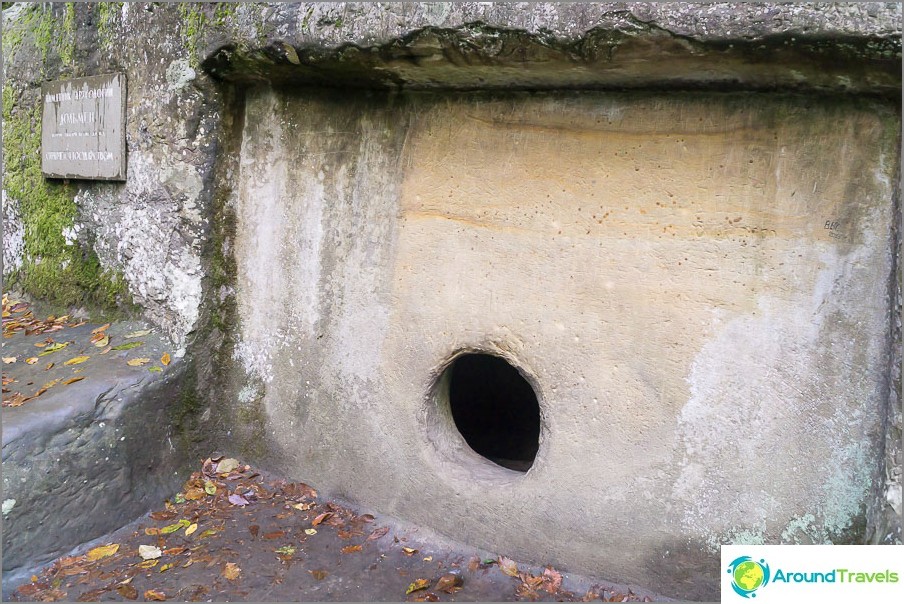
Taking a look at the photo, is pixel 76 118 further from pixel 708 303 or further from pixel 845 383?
pixel 845 383

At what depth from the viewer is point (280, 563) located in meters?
2.95

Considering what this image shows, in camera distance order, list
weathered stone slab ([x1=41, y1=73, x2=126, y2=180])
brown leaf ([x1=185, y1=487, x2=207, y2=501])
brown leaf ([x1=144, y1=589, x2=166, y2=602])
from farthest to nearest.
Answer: weathered stone slab ([x1=41, y1=73, x2=126, y2=180]), brown leaf ([x1=185, y1=487, x2=207, y2=501]), brown leaf ([x1=144, y1=589, x2=166, y2=602])

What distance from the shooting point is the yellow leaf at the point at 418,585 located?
2.82 meters

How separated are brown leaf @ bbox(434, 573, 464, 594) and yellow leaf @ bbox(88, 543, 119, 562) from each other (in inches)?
59.2

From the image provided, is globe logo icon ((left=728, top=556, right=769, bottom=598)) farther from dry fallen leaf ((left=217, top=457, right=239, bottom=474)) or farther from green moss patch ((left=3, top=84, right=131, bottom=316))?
green moss patch ((left=3, top=84, right=131, bottom=316))

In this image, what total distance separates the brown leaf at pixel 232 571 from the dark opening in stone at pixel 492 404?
292cm

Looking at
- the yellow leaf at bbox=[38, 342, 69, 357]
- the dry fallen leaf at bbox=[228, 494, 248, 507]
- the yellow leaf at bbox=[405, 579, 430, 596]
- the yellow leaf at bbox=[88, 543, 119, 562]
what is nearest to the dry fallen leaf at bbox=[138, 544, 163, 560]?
the yellow leaf at bbox=[88, 543, 119, 562]

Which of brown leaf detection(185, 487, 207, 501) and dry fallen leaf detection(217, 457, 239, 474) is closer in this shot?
brown leaf detection(185, 487, 207, 501)

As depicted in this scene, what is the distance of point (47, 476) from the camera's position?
2930 millimetres

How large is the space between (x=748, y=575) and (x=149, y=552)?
8.27ft

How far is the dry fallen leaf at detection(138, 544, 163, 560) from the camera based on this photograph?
2.96 metres

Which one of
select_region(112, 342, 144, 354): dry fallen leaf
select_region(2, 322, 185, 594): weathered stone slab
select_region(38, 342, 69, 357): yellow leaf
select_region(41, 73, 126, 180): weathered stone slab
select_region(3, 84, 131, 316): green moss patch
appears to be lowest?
select_region(2, 322, 185, 594): weathered stone slab

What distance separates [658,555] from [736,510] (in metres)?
0.39

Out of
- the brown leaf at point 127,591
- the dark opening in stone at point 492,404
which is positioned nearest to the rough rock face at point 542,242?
the brown leaf at point 127,591
